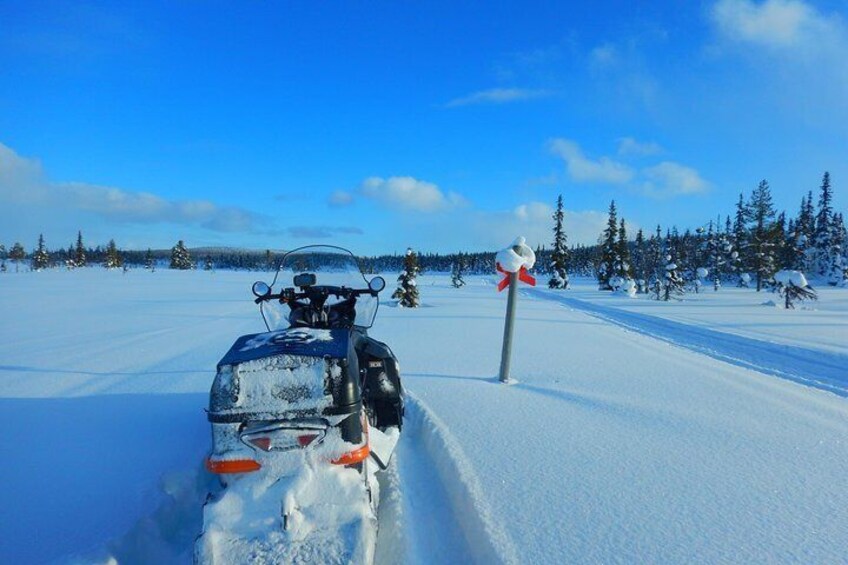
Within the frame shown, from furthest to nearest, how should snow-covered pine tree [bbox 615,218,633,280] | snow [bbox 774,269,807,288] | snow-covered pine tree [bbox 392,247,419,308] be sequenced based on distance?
snow-covered pine tree [bbox 615,218,633,280]
snow-covered pine tree [bbox 392,247,419,308]
snow [bbox 774,269,807,288]

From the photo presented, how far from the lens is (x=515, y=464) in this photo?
3.51 m

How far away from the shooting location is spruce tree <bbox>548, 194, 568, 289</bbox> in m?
47.5

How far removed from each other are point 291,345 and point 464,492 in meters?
1.62

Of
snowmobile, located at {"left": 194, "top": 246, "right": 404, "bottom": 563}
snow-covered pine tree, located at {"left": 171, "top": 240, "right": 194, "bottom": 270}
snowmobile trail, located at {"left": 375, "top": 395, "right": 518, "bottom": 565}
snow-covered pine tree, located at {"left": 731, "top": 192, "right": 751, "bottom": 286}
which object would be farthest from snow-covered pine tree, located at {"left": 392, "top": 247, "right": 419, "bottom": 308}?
snow-covered pine tree, located at {"left": 171, "top": 240, "right": 194, "bottom": 270}

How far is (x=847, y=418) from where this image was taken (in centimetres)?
469

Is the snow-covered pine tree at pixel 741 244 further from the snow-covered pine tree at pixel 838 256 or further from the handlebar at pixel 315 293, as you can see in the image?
the handlebar at pixel 315 293

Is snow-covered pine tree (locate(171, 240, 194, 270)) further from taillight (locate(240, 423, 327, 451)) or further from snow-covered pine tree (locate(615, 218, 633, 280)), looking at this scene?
taillight (locate(240, 423, 327, 451))

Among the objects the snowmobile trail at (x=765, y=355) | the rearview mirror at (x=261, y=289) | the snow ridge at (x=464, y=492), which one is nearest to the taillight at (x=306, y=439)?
the snow ridge at (x=464, y=492)

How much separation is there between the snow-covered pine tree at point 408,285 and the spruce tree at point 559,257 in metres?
25.2

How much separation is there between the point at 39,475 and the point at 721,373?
8008mm

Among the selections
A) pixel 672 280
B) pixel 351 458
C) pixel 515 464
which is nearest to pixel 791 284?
pixel 672 280

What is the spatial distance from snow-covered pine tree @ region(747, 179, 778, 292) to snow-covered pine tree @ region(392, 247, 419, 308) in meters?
30.4

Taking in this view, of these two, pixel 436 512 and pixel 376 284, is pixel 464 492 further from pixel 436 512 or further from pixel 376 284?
pixel 376 284

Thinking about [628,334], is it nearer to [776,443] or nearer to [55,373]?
[776,443]
